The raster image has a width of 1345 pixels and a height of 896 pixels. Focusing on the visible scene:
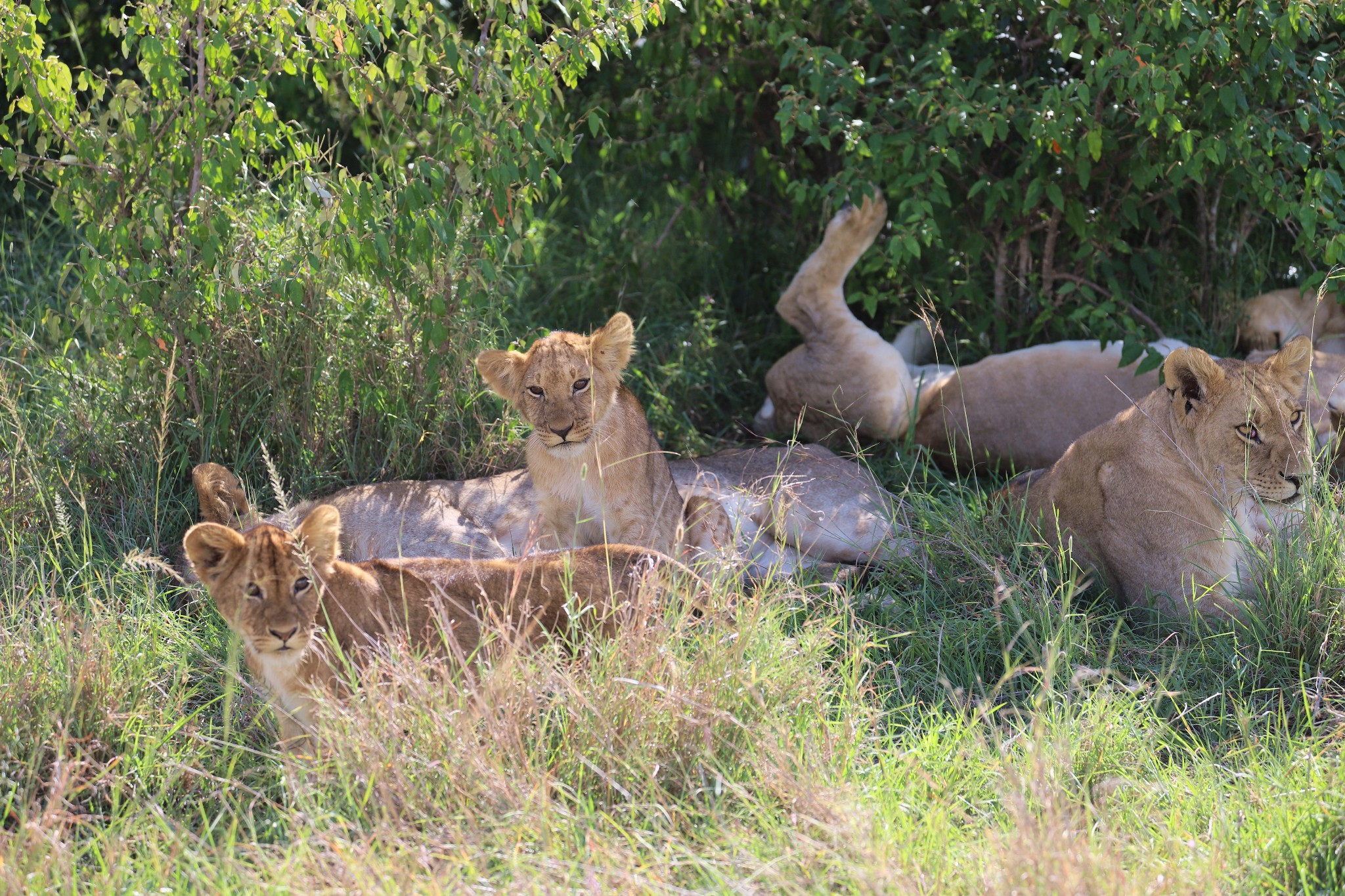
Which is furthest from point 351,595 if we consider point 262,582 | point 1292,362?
point 1292,362

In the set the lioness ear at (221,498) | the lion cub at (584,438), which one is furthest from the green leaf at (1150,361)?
the lioness ear at (221,498)

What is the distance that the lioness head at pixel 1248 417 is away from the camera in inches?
152

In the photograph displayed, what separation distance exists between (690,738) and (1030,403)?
10.2 feet

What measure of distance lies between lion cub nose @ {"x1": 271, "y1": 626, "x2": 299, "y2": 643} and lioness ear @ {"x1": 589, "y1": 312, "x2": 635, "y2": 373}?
1614mm

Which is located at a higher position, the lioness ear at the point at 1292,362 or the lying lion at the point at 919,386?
the lioness ear at the point at 1292,362

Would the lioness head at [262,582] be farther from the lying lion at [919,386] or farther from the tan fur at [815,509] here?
the lying lion at [919,386]

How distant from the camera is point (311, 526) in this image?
307cm

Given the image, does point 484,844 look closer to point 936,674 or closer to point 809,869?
point 809,869

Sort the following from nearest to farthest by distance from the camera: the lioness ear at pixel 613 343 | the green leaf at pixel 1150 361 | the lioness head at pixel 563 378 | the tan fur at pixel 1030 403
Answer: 1. the lioness head at pixel 563 378
2. the lioness ear at pixel 613 343
3. the green leaf at pixel 1150 361
4. the tan fur at pixel 1030 403

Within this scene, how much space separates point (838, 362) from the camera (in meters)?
5.90

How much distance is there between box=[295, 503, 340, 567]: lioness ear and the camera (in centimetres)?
307

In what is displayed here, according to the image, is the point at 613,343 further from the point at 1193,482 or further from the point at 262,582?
the point at 1193,482

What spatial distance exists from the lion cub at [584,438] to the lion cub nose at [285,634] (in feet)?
4.20

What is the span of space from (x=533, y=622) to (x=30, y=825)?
1245mm
